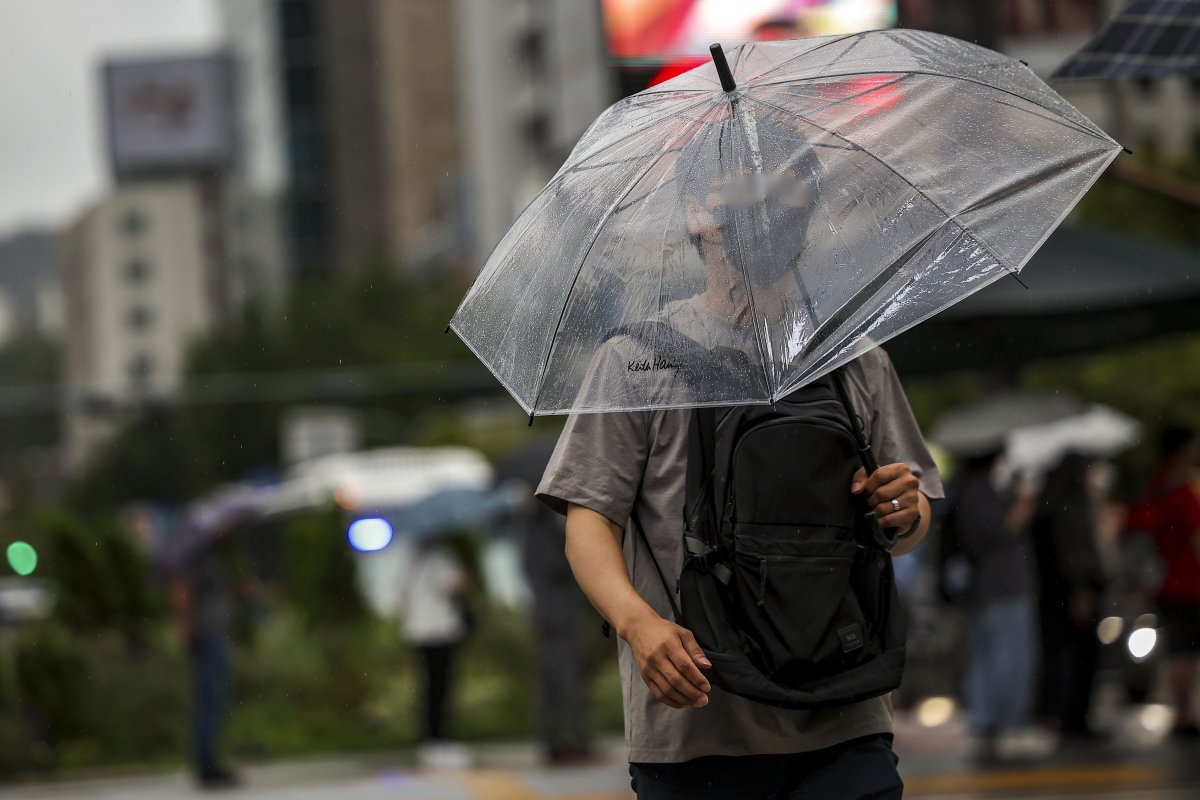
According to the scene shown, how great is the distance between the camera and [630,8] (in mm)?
14062

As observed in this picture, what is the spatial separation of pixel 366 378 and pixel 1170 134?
4194 cm

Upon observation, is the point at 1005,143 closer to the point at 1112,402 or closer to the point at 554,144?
the point at 1112,402

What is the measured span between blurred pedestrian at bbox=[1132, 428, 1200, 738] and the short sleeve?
6.92 m

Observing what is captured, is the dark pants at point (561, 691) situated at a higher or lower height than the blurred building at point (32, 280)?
lower

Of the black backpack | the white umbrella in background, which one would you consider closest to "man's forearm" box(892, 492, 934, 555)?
the black backpack

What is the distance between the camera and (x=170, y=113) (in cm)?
8931

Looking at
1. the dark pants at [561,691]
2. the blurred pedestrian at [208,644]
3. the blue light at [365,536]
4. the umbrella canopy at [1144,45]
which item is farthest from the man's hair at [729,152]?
the blue light at [365,536]

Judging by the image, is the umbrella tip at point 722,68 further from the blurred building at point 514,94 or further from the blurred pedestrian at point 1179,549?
the blurred building at point 514,94

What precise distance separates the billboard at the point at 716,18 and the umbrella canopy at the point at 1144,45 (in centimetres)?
796

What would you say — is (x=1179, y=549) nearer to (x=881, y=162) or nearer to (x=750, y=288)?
(x=881, y=162)

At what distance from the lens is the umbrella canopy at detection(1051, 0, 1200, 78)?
4.84 m

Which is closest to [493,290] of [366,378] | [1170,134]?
[1170,134]

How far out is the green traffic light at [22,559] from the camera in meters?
15.8

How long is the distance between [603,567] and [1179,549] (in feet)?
24.7
